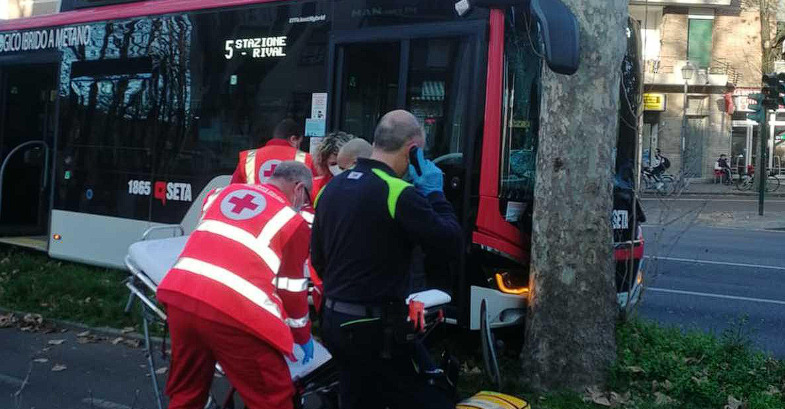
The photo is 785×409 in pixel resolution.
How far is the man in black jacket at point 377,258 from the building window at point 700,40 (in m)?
40.6

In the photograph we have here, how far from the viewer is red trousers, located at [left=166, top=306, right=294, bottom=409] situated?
383cm

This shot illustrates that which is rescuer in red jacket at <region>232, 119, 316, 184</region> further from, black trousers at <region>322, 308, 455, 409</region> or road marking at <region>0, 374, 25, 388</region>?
black trousers at <region>322, 308, 455, 409</region>

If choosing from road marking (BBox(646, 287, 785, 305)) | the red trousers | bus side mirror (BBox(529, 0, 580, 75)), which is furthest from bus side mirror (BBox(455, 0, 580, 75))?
road marking (BBox(646, 287, 785, 305))

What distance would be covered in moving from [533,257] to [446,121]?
1.37 m

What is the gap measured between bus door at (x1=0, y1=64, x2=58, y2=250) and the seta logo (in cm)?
326

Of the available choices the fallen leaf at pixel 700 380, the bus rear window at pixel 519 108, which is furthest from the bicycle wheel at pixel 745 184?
the fallen leaf at pixel 700 380

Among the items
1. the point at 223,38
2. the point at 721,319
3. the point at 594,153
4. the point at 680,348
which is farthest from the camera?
the point at 721,319

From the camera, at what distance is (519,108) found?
265 inches

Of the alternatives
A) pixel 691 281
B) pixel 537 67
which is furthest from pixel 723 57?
pixel 537 67

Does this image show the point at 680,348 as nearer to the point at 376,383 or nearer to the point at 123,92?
the point at 376,383

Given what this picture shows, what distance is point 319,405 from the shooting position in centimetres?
466

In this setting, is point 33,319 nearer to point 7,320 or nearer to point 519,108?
point 7,320

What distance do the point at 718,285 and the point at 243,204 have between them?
9762 mm

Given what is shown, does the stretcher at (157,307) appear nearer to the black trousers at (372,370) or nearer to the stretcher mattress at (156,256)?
the stretcher mattress at (156,256)
